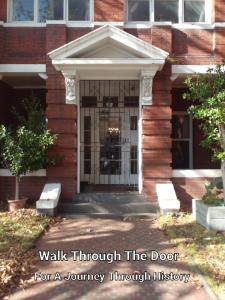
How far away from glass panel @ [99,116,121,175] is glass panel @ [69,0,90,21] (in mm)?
2944

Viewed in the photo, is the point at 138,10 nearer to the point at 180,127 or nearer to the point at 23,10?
the point at 23,10

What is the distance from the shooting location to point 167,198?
395 inches

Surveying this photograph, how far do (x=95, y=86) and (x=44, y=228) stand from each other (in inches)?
213

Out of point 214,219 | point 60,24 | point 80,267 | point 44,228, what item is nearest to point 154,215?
point 214,219

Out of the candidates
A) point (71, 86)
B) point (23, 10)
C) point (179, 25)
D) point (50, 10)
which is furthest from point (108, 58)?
point (23, 10)

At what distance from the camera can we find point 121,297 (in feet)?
17.3

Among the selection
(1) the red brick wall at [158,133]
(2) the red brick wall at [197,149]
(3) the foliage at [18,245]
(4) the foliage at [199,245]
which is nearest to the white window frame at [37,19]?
(1) the red brick wall at [158,133]

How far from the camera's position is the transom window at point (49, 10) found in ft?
37.7

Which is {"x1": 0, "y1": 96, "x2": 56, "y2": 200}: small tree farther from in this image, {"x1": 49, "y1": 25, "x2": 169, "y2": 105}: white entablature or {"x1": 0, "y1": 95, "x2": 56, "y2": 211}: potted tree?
{"x1": 49, "y1": 25, "x2": 169, "y2": 105}: white entablature

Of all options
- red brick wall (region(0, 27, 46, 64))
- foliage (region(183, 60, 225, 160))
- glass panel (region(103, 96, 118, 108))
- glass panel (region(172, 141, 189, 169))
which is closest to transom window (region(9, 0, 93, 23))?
red brick wall (region(0, 27, 46, 64))

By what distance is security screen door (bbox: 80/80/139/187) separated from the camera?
12.7 m

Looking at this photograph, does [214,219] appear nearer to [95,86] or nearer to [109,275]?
[109,275]

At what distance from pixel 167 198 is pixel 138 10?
5176mm

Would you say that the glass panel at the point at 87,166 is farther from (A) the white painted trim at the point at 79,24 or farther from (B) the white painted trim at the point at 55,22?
(B) the white painted trim at the point at 55,22
